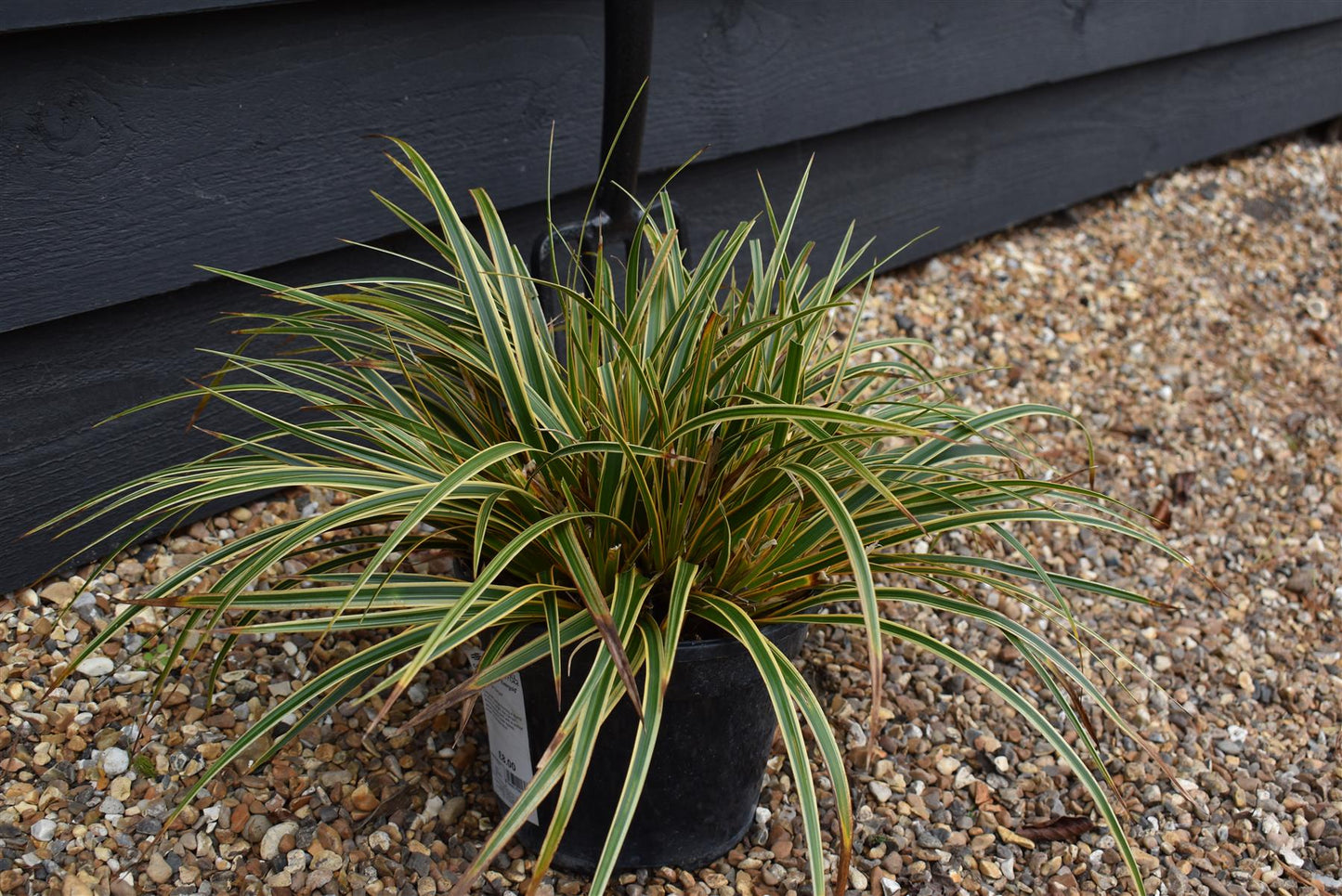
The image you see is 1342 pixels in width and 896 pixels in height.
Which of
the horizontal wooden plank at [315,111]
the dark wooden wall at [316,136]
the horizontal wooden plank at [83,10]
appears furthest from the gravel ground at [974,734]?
the horizontal wooden plank at [83,10]

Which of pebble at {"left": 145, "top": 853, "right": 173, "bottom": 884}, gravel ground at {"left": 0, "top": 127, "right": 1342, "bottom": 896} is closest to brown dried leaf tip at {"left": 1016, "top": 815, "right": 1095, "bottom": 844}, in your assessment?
gravel ground at {"left": 0, "top": 127, "right": 1342, "bottom": 896}

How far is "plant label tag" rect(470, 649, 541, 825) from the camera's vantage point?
4.50 ft

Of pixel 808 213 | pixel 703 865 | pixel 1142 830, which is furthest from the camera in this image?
pixel 808 213

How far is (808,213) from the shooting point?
8.66ft

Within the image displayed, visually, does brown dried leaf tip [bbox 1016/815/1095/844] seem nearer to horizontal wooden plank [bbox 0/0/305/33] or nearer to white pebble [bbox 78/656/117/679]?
white pebble [bbox 78/656/117/679]

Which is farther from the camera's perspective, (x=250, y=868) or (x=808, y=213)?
(x=808, y=213)

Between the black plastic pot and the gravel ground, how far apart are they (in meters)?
0.05

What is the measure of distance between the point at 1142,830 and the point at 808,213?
4.81 ft

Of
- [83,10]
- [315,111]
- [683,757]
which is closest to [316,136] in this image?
[315,111]

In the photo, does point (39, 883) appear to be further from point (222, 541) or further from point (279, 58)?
point (279, 58)

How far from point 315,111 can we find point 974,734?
1323 mm

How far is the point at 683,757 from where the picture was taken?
1371mm

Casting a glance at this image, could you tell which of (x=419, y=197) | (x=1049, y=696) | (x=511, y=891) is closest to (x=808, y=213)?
(x=419, y=197)

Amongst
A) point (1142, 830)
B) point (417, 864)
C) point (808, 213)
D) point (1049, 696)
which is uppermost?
point (808, 213)
